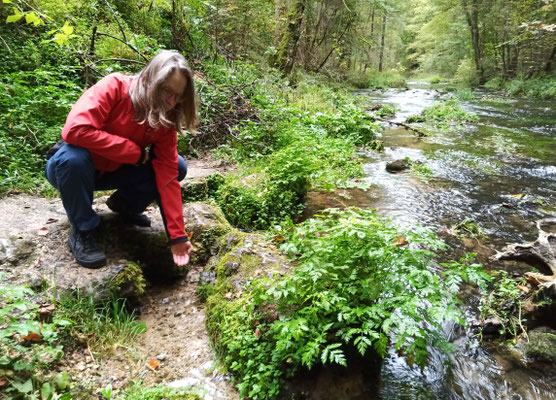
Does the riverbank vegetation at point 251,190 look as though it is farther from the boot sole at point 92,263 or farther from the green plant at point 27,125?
the boot sole at point 92,263

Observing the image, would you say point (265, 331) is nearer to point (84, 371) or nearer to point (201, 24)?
point (84, 371)

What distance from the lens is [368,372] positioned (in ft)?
7.26

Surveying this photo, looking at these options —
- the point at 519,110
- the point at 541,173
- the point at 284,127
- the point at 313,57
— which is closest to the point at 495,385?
the point at 284,127

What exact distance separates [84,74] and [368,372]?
611 centimetres

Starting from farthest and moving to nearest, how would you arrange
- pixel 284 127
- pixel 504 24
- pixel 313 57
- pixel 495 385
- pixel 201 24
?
pixel 504 24 < pixel 313 57 < pixel 201 24 < pixel 284 127 < pixel 495 385

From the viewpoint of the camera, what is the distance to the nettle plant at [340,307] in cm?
183

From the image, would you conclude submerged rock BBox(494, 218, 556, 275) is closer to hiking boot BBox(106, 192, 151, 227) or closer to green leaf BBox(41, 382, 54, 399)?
hiking boot BBox(106, 192, 151, 227)

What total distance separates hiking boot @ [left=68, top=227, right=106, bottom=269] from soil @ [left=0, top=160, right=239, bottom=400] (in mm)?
76

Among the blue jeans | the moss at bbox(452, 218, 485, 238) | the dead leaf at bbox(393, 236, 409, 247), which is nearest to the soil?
the blue jeans

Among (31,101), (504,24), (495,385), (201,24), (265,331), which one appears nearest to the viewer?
(265,331)

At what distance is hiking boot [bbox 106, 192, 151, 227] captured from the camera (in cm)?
300

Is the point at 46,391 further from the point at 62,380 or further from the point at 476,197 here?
the point at 476,197

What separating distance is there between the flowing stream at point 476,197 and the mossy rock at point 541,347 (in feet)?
0.33

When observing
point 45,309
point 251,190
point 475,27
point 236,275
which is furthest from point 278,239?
point 475,27
